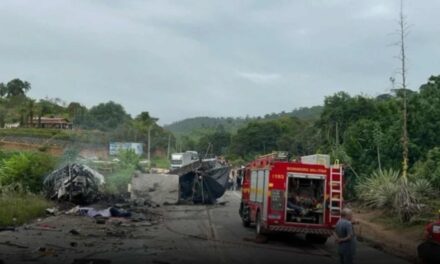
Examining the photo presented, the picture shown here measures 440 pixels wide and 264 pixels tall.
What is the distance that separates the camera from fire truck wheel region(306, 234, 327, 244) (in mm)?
21969

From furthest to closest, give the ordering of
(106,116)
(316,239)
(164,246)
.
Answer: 1. (106,116)
2. (316,239)
3. (164,246)

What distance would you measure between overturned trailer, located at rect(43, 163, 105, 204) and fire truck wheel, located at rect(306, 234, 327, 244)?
15900 millimetres

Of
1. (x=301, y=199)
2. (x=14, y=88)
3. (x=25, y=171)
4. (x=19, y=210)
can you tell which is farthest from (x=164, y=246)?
(x=14, y=88)

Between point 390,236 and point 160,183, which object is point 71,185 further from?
point 390,236

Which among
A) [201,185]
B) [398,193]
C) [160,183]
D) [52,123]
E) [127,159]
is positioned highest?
[52,123]

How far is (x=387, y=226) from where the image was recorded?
2680 centimetres

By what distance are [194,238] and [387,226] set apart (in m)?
9.46

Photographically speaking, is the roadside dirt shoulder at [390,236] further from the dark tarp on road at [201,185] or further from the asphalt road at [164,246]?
the dark tarp on road at [201,185]

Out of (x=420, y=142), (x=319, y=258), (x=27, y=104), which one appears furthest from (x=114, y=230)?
(x=27, y=104)

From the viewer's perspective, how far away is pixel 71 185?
3441 cm

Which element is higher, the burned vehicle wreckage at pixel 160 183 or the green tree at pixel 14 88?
the green tree at pixel 14 88

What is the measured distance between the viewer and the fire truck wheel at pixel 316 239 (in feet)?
72.1

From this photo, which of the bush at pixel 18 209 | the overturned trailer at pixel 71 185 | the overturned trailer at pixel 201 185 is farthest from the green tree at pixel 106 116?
the bush at pixel 18 209

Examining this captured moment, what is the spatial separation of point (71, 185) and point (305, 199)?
16585 mm
